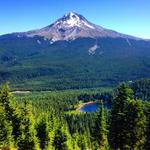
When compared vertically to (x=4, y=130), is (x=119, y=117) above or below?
above

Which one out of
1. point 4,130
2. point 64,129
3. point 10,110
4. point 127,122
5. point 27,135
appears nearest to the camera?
point 127,122

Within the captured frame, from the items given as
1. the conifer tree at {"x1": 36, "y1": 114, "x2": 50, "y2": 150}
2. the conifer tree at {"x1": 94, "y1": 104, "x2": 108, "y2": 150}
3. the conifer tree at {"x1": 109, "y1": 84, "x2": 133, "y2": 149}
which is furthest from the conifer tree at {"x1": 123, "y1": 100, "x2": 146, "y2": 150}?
the conifer tree at {"x1": 36, "y1": 114, "x2": 50, "y2": 150}

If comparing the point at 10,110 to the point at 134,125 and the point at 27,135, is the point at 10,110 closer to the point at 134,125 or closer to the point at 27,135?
the point at 27,135

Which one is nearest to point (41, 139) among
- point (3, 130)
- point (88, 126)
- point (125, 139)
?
point (3, 130)

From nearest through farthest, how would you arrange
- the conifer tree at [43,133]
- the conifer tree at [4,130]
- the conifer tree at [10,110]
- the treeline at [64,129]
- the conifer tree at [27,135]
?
1. the treeline at [64,129]
2. the conifer tree at [27,135]
3. the conifer tree at [4,130]
4. the conifer tree at [10,110]
5. the conifer tree at [43,133]

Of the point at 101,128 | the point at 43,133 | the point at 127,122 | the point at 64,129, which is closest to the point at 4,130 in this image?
the point at 43,133

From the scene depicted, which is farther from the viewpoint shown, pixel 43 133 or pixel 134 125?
pixel 43 133

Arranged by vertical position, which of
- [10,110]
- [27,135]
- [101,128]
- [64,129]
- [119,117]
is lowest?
[101,128]

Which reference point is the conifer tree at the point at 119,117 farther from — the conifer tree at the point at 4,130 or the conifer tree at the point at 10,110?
the conifer tree at the point at 10,110

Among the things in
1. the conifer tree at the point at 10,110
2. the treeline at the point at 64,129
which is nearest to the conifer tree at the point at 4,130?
the treeline at the point at 64,129

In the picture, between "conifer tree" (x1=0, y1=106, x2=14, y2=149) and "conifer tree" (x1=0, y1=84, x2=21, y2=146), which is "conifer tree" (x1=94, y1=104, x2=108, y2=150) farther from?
"conifer tree" (x1=0, y1=106, x2=14, y2=149)

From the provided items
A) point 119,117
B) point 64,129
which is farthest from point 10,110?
point 119,117

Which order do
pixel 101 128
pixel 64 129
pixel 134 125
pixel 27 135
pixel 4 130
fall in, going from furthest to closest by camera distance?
pixel 101 128
pixel 64 129
pixel 4 130
pixel 27 135
pixel 134 125

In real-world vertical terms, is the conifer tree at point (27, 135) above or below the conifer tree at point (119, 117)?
below
